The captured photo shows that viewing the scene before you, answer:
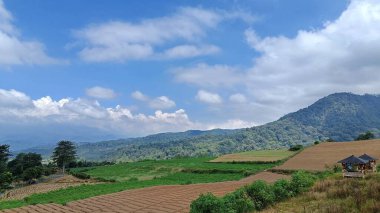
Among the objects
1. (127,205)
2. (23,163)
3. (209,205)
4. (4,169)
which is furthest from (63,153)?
(209,205)

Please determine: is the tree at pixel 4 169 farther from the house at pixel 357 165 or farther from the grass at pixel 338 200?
the grass at pixel 338 200

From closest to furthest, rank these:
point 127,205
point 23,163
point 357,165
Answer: point 127,205 → point 357,165 → point 23,163

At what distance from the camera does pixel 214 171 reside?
160 feet

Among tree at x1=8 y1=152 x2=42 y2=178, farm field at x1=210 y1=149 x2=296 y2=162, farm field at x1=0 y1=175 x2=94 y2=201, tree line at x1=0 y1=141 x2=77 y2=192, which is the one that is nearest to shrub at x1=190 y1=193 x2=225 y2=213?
farm field at x1=0 y1=175 x2=94 y2=201

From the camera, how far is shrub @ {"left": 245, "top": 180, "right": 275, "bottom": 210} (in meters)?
15.3

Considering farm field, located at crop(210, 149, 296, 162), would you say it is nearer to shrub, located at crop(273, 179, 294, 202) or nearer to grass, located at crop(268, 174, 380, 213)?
shrub, located at crop(273, 179, 294, 202)

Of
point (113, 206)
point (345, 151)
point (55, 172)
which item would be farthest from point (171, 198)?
point (55, 172)

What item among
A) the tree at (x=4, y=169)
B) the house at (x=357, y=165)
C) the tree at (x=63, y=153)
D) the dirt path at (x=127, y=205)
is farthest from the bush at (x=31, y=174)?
the house at (x=357, y=165)

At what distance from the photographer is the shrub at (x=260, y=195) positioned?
50.1 ft

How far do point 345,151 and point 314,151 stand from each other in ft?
21.6

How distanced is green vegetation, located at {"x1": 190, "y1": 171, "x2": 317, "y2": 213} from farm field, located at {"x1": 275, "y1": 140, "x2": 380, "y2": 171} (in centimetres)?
2335

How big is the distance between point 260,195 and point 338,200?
2.96 m

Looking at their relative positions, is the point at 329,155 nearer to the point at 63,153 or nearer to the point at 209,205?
Result: the point at 209,205

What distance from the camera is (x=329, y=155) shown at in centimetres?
4816
